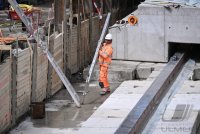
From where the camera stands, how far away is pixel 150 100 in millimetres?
13078

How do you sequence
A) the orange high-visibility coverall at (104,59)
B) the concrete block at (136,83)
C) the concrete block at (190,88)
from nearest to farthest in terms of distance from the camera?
1. the concrete block at (190,88)
2. the orange high-visibility coverall at (104,59)
3. the concrete block at (136,83)

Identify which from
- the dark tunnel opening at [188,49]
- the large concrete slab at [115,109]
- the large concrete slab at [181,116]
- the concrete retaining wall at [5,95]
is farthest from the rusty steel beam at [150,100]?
the concrete retaining wall at [5,95]

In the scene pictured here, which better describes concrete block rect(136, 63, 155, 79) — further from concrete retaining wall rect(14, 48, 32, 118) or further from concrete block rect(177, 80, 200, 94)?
concrete retaining wall rect(14, 48, 32, 118)

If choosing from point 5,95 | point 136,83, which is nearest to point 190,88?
point 136,83

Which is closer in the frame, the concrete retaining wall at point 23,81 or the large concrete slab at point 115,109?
the large concrete slab at point 115,109

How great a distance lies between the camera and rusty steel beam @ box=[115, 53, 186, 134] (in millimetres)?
11159

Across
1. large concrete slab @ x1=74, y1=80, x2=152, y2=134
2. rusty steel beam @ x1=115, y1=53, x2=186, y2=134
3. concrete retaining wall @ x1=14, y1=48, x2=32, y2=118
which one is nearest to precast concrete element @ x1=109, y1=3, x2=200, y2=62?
rusty steel beam @ x1=115, y1=53, x2=186, y2=134

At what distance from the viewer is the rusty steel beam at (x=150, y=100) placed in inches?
439

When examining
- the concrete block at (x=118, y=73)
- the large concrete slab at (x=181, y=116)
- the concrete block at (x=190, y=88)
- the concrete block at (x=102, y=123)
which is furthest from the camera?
the concrete block at (x=118, y=73)

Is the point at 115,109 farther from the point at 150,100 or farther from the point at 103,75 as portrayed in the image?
the point at 103,75

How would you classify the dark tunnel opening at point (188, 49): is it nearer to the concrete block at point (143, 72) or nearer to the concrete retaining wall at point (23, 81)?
the concrete block at point (143, 72)

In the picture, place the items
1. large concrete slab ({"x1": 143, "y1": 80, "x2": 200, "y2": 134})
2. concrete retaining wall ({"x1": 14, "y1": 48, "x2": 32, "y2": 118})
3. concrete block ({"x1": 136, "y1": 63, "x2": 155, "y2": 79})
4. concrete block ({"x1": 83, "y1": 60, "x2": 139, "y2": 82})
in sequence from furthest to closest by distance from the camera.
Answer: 1. concrete block ({"x1": 136, "y1": 63, "x2": 155, "y2": 79})
2. concrete block ({"x1": 83, "y1": 60, "x2": 139, "y2": 82})
3. concrete retaining wall ({"x1": 14, "y1": 48, "x2": 32, "y2": 118})
4. large concrete slab ({"x1": 143, "y1": 80, "x2": 200, "y2": 134})

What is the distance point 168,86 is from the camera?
51.5 feet

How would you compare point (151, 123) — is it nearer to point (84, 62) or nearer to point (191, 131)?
point (191, 131)
